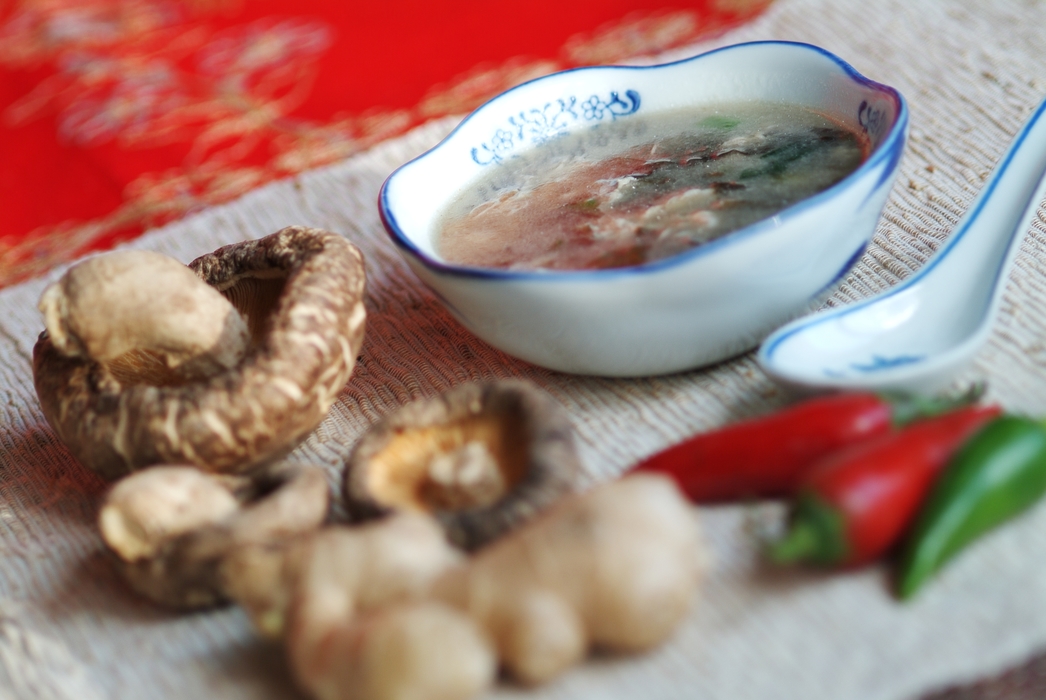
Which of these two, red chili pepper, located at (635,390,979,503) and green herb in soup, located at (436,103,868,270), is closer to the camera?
red chili pepper, located at (635,390,979,503)

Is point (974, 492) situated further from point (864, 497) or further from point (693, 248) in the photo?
point (693, 248)

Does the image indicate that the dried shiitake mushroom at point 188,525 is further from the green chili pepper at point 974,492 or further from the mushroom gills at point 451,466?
the green chili pepper at point 974,492

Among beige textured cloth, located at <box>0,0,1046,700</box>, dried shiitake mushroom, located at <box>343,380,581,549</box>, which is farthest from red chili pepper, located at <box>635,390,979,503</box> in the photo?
dried shiitake mushroom, located at <box>343,380,581,549</box>

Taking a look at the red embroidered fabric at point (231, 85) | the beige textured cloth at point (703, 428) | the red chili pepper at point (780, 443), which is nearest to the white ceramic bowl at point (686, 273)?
the beige textured cloth at point (703, 428)

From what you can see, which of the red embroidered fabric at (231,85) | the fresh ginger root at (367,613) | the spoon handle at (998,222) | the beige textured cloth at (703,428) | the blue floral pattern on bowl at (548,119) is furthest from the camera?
the red embroidered fabric at (231,85)

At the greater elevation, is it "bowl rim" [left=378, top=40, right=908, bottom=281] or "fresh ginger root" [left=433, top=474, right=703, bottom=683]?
"bowl rim" [left=378, top=40, right=908, bottom=281]

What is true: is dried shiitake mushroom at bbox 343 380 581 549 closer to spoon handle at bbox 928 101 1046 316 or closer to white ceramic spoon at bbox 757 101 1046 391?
white ceramic spoon at bbox 757 101 1046 391

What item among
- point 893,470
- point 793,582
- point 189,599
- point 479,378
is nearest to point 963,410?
point 893,470
